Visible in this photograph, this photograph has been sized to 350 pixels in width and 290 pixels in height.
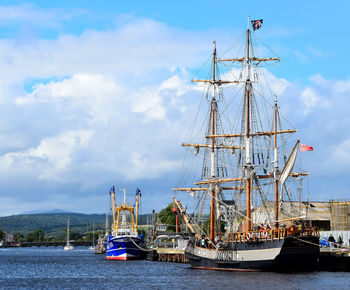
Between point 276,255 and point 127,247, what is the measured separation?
61.9 meters

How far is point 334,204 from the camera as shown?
103m

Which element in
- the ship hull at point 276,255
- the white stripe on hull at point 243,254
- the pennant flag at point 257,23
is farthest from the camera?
the pennant flag at point 257,23

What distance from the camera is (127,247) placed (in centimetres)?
13112

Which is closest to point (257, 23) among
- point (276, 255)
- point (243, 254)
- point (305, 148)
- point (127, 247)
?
point (305, 148)

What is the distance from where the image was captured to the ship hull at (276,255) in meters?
72.6

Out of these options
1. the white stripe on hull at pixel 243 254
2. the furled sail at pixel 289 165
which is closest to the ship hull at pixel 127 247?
the white stripe on hull at pixel 243 254

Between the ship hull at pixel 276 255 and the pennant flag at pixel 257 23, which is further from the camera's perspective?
the pennant flag at pixel 257 23

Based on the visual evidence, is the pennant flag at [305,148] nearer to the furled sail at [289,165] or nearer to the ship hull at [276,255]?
the furled sail at [289,165]

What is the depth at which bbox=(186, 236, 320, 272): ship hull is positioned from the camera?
7262cm

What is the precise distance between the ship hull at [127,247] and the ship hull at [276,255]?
51.0 meters

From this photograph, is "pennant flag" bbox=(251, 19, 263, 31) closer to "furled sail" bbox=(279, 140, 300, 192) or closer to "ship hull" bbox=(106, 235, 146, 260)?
"furled sail" bbox=(279, 140, 300, 192)

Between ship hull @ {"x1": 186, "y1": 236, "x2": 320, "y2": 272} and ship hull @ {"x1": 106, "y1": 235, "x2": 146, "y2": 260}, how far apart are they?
50972 millimetres

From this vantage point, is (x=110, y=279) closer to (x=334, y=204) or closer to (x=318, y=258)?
(x=318, y=258)

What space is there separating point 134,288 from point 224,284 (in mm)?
9120
